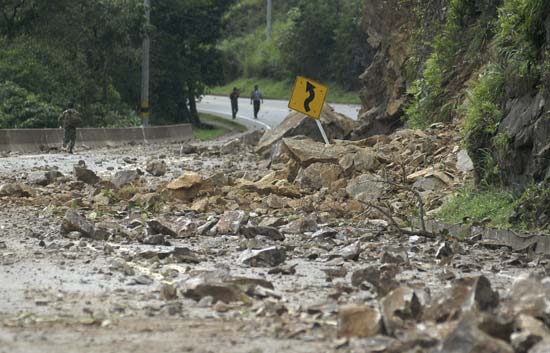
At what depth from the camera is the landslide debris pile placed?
780 cm

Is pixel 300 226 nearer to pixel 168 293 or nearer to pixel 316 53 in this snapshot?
pixel 168 293

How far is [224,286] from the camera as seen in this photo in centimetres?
940

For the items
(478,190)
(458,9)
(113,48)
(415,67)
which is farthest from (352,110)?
(478,190)

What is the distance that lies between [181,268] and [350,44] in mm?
76664

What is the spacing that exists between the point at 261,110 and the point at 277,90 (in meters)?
17.9

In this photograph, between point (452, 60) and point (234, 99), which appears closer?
point (452, 60)

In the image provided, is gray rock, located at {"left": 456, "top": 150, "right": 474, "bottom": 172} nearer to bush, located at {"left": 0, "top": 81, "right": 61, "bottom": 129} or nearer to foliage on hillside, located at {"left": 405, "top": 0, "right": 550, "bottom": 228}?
foliage on hillside, located at {"left": 405, "top": 0, "right": 550, "bottom": 228}

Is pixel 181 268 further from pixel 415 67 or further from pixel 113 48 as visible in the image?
pixel 113 48

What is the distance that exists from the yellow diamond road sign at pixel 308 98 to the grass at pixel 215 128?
28.7 m

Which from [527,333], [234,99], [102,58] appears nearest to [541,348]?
[527,333]

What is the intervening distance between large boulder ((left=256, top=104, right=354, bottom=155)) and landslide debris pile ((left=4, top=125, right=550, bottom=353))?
5647mm

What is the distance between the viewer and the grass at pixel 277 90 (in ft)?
276

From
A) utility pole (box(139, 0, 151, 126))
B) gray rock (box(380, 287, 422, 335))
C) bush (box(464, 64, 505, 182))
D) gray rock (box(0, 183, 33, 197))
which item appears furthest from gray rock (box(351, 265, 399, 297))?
utility pole (box(139, 0, 151, 126))

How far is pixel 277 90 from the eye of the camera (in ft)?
306
